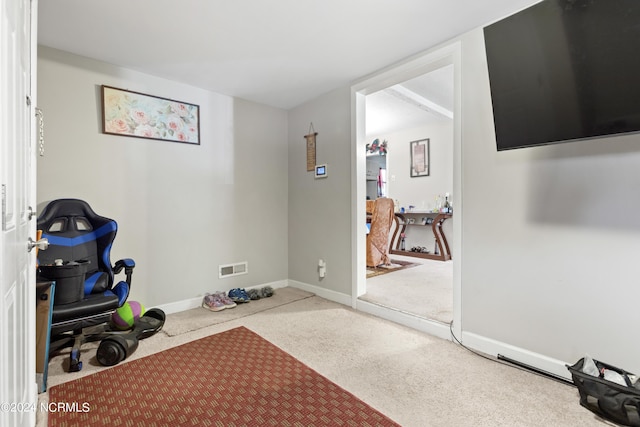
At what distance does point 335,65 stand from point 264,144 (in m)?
1.41

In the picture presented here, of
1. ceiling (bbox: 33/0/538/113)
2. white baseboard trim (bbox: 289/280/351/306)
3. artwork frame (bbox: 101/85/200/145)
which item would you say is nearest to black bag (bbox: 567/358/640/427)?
white baseboard trim (bbox: 289/280/351/306)

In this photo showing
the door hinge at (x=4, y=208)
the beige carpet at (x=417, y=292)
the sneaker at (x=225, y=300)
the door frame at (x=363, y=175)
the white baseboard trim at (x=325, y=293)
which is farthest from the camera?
the white baseboard trim at (x=325, y=293)

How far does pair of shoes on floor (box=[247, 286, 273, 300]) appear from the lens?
11.2 ft

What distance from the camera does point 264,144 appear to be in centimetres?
379

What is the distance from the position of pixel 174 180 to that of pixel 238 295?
1398mm

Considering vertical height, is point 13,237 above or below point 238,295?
above

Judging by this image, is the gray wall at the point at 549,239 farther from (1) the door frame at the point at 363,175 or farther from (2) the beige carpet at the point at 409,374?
(2) the beige carpet at the point at 409,374

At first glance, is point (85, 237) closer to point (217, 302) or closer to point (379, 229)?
point (217, 302)

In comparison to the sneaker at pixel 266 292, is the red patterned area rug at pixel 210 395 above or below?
below

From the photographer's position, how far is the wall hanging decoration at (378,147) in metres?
6.66

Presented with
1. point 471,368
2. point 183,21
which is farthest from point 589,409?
point 183,21

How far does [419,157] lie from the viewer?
617 centimetres

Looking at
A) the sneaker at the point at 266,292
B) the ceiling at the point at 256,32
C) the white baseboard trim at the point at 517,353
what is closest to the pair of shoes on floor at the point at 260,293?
the sneaker at the point at 266,292

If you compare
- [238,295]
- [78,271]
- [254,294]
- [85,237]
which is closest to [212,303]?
[238,295]
